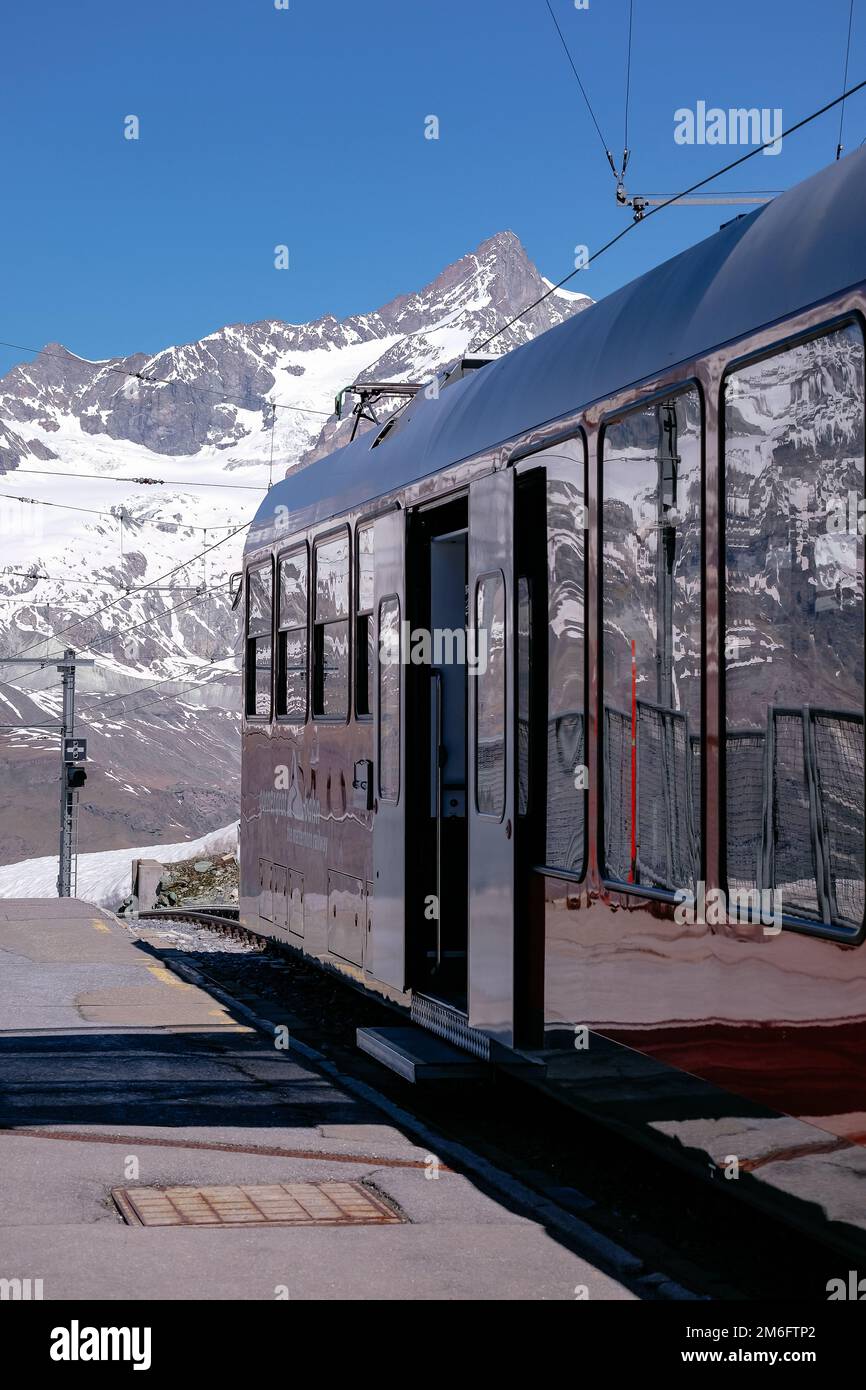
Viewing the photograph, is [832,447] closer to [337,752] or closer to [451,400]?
[451,400]

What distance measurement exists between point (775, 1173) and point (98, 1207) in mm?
2514

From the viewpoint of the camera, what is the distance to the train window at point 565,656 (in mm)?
6574

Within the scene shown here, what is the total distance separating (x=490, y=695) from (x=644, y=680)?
71.1 inches

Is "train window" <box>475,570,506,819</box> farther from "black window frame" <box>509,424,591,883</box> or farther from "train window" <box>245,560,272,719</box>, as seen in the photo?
"train window" <box>245,560,272,719</box>

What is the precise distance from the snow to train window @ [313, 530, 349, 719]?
21.3 m

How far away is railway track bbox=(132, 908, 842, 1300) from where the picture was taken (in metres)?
5.73

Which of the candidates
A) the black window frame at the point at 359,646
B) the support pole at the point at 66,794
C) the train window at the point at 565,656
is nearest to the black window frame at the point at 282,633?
the black window frame at the point at 359,646

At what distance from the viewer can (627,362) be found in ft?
20.6

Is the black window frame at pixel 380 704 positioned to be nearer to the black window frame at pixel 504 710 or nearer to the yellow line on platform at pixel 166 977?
the black window frame at pixel 504 710

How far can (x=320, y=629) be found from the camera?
11000 millimetres

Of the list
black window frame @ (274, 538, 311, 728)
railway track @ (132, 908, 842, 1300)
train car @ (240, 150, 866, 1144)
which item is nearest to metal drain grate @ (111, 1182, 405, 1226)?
railway track @ (132, 908, 842, 1300)

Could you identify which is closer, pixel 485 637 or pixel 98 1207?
pixel 98 1207

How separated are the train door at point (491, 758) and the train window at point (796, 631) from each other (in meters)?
2.15
